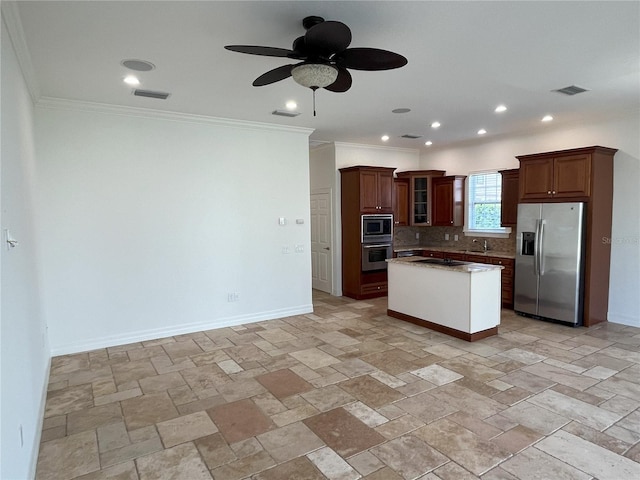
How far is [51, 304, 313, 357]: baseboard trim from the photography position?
451 cm

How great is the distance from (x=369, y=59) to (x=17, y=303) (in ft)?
9.10

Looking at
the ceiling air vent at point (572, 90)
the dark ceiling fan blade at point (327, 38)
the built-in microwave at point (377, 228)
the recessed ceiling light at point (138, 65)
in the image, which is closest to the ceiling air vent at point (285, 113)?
the recessed ceiling light at point (138, 65)

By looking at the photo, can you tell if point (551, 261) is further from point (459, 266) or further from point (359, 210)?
point (359, 210)

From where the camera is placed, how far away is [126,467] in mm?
2473

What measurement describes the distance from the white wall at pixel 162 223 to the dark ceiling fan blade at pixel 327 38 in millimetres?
3088

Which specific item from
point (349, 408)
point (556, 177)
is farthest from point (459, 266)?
point (349, 408)

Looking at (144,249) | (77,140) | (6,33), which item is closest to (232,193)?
(144,249)

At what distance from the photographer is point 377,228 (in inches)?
282

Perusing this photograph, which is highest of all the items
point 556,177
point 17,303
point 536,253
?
point 556,177

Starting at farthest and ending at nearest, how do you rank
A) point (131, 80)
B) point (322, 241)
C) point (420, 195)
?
1. point (420, 195)
2. point (322, 241)
3. point (131, 80)

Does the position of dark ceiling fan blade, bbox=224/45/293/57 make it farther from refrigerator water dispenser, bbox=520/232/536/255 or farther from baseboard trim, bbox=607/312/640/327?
baseboard trim, bbox=607/312/640/327

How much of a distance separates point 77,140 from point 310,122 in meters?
2.97

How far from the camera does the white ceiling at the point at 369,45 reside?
255 centimetres

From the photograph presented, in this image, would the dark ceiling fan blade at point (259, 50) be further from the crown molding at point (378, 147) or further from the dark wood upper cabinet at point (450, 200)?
the dark wood upper cabinet at point (450, 200)
